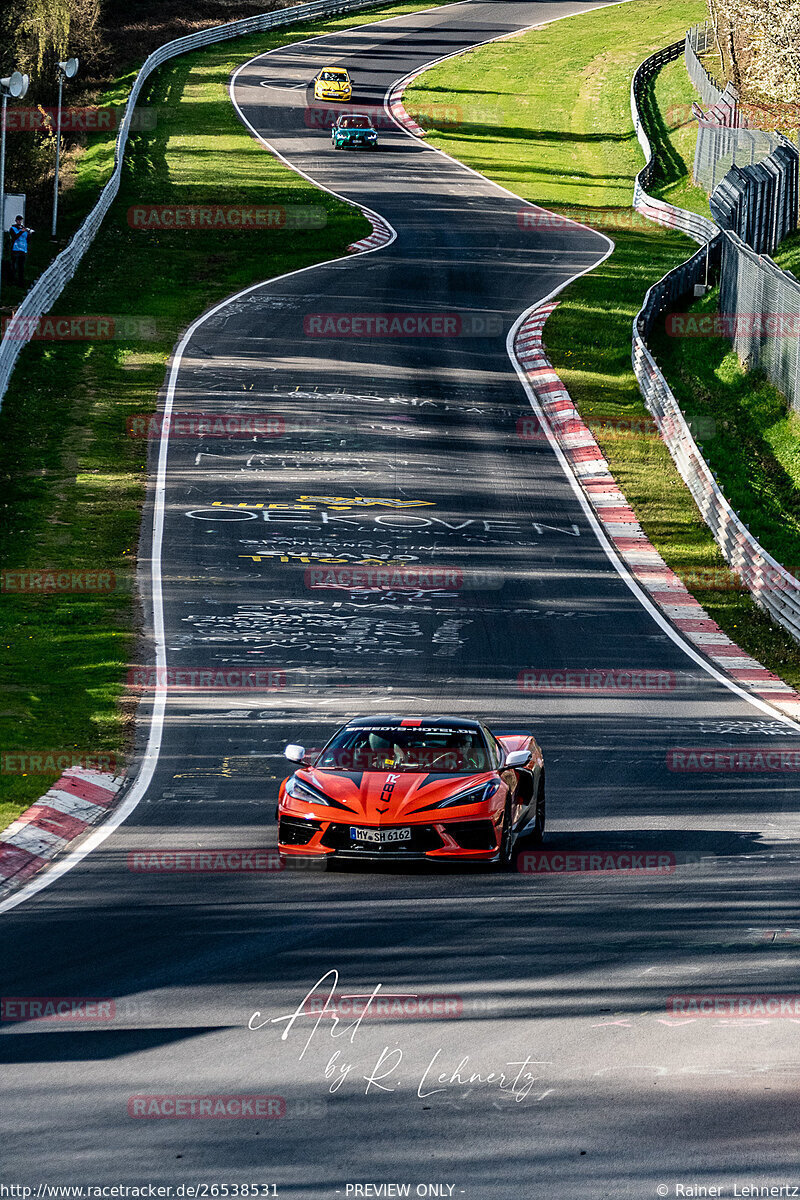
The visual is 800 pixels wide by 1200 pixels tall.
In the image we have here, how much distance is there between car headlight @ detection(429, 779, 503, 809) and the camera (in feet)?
39.5

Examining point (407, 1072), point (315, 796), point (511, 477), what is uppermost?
point (407, 1072)

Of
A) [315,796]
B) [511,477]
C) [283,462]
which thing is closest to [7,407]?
[283,462]

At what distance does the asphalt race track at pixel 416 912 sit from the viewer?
714 cm

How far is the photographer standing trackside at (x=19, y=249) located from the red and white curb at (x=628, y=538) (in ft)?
41.5

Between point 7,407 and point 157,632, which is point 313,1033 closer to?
point 157,632

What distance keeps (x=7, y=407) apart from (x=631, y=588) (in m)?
15.1

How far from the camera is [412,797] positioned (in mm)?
12133

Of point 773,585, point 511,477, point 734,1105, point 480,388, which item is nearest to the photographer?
point 734,1105

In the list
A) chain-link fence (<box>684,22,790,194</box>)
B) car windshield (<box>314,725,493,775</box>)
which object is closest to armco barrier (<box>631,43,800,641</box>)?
chain-link fence (<box>684,22,790,194</box>)

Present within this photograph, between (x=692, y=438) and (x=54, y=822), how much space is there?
2014 centimetres

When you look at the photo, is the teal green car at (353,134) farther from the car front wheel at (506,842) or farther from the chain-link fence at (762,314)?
the car front wheel at (506,842)

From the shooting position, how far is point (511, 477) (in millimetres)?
31406

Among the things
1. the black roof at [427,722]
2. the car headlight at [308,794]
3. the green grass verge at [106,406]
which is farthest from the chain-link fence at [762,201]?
the car headlight at [308,794]

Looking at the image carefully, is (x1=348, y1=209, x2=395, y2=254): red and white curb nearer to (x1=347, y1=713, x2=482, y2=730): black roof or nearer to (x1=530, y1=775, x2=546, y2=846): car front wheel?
(x1=347, y1=713, x2=482, y2=730): black roof
